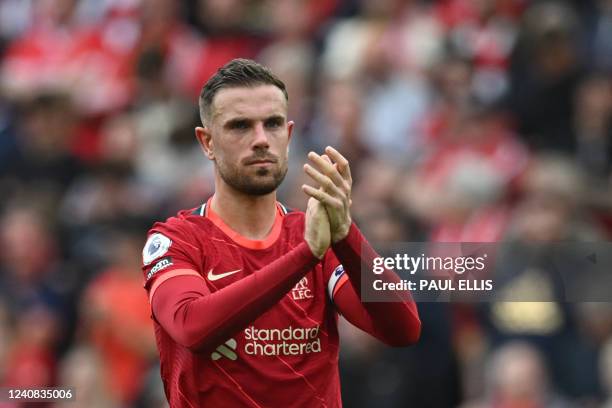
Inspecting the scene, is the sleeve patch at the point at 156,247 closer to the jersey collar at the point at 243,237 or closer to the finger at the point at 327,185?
the jersey collar at the point at 243,237

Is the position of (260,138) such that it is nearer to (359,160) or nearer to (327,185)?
(327,185)

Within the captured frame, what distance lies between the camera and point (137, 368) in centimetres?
930

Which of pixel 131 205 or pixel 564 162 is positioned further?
pixel 131 205

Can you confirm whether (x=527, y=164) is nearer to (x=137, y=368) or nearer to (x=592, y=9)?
(x=592, y=9)

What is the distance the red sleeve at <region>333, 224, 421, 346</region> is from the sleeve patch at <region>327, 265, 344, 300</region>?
3 cm

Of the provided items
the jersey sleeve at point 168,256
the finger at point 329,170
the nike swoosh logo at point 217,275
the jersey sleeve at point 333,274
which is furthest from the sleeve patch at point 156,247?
the finger at point 329,170

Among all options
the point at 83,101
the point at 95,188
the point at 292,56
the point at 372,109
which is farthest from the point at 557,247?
the point at 83,101

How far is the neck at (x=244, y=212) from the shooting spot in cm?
518

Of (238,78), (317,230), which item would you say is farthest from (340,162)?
(238,78)

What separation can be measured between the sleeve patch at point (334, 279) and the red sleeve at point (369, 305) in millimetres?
29

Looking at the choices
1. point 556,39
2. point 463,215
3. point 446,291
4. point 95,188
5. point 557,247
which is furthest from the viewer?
point 95,188

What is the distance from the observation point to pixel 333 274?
5.20 m

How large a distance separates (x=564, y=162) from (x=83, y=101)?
5.00 m

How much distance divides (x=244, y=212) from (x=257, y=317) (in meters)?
0.67
